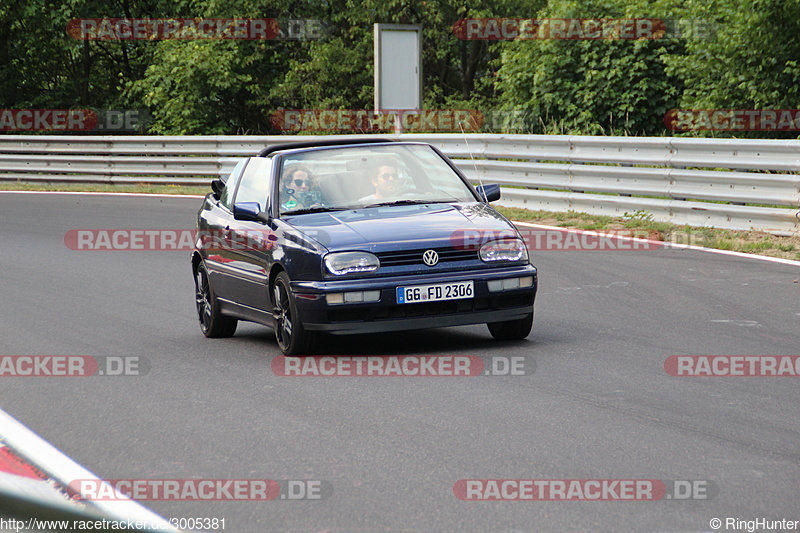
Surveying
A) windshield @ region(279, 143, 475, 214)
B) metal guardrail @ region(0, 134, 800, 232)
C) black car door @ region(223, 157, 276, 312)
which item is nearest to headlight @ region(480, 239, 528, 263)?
windshield @ region(279, 143, 475, 214)

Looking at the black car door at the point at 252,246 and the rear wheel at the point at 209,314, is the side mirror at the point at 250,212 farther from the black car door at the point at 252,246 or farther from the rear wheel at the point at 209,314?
the rear wheel at the point at 209,314

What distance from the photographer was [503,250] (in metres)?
8.66

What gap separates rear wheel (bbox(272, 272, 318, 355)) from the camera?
848 cm

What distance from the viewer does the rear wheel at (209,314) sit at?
33.3 ft

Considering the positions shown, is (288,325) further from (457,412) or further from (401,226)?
(457,412)

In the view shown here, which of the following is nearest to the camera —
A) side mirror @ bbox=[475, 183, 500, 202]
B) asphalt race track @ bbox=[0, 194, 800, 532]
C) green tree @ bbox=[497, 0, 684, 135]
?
asphalt race track @ bbox=[0, 194, 800, 532]

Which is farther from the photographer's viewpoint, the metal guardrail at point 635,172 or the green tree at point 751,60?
the green tree at point 751,60

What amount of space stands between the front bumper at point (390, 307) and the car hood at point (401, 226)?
22 cm

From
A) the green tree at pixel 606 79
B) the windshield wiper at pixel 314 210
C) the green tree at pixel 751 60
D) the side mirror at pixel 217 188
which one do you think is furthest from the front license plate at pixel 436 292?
the green tree at pixel 606 79

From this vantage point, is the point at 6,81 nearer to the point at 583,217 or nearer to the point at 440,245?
the point at 583,217

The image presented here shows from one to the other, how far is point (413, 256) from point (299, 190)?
131cm

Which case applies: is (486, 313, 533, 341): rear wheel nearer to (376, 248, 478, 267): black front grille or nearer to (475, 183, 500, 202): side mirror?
(376, 248, 478, 267): black front grille

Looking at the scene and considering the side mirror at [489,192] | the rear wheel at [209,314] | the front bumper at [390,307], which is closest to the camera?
the front bumper at [390,307]

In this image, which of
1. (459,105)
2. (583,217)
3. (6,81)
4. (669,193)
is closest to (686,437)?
(669,193)
